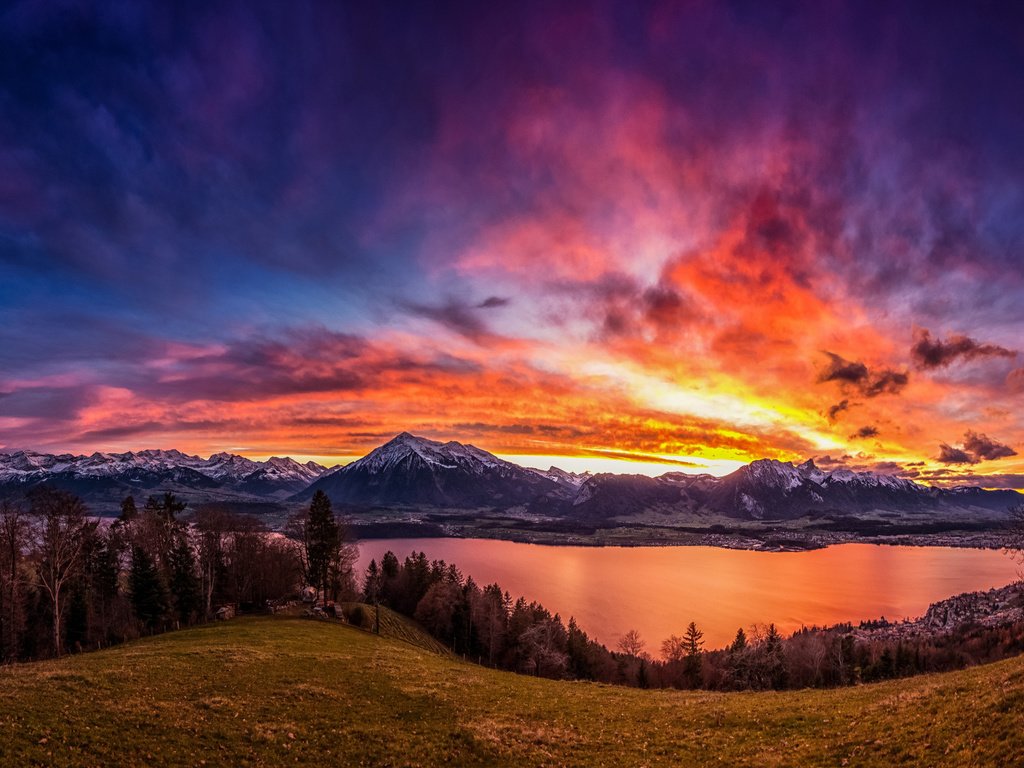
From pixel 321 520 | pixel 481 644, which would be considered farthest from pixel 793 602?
pixel 321 520

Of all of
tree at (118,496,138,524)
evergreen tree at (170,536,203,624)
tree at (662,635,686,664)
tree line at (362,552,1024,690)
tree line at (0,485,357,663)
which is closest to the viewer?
tree line at (0,485,357,663)

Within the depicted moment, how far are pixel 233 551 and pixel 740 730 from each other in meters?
77.2

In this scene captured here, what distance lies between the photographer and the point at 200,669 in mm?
30750

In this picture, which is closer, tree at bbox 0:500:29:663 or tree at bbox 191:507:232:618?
tree at bbox 0:500:29:663

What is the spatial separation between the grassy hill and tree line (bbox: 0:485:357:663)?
32050 mm

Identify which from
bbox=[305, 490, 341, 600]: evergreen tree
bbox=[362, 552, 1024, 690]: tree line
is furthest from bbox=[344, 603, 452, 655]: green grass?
bbox=[305, 490, 341, 600]: evergreen tree

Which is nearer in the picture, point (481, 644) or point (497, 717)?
point (497, 717)

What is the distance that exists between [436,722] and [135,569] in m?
59.5

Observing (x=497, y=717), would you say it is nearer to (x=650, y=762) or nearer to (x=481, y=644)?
(x=650, y=762)

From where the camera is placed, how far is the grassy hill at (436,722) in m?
17.6

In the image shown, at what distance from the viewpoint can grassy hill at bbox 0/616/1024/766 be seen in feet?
57.7

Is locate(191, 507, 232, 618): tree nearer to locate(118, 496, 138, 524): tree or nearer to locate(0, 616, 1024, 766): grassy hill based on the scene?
locate(118, 496, 138, 524): tree

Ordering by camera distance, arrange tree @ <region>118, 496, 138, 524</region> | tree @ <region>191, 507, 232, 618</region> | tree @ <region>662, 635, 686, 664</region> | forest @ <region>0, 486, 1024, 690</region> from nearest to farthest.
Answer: forest @ <region>0, 486, 1024, 690</region>, tree @ <region>191, 507, 232, 618</region>, tree @ <region>118, 496, 138, 524</region>, tree @ <region>662, 635, 686, 664</region>

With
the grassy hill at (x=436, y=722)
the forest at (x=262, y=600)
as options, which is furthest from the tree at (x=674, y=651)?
the grassy hill at (x=436, y=722)
